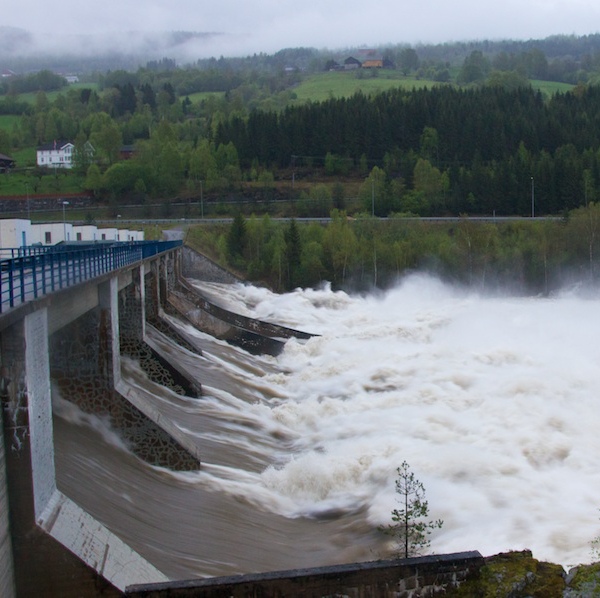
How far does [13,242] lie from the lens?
907 inches

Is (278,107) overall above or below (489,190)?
above

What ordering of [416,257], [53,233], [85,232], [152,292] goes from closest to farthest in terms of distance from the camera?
[152,292]
[53,233]
[85,232]
[416,257]

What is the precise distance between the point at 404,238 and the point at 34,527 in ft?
196

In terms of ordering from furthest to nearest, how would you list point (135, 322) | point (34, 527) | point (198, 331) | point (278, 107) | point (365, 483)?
point (278, 107) < point (198, 331) < point (135, 322) < point (365, 483) < point (34, 527)

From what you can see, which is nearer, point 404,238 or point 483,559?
point 483,559

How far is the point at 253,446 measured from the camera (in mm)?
20891

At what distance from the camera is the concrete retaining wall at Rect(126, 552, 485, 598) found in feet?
33.7

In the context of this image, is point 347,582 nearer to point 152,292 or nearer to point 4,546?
point 4,546

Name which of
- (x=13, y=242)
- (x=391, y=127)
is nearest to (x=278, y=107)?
(x=391, y=127)

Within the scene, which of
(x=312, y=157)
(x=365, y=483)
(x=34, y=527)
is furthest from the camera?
(x=312, y=157)

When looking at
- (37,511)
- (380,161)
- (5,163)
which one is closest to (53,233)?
(37,511)

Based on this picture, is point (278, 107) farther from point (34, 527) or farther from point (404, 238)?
point (34, 527)

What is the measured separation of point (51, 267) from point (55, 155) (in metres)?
123

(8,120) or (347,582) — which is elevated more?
(8,120)
